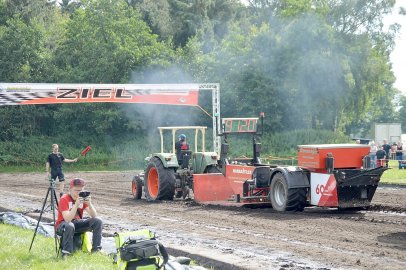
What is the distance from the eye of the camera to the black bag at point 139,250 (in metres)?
9.09

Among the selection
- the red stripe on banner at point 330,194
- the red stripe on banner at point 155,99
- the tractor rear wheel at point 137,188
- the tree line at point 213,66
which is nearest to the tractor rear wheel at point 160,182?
the tractor rear wheel at point 137,188

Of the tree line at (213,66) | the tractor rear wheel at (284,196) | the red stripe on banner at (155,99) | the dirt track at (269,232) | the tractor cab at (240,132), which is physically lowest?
the dirt track at (269,232)

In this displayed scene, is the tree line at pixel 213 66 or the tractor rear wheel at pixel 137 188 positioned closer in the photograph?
the tractor rear wheel at pixel 137 188

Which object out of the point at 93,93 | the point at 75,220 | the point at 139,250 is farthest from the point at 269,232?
the point at 93,93

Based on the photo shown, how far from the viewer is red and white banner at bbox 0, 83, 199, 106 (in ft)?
95.8

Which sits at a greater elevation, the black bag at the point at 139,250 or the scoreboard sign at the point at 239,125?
the scoreboard sign at the point at 239,125

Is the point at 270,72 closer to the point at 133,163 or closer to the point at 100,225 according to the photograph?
the point at 133,163

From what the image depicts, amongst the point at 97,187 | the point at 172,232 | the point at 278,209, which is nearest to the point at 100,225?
the point at 172,232

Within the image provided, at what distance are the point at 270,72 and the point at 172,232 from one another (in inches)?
1471

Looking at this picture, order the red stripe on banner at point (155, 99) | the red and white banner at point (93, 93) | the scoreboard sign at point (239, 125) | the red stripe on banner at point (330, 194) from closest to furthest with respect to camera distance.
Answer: the red stripe on banner at point (330, 194)
the scoreboard sign at point (239, 125)
the red and white banner at point (93, 93)
the red stripe on banner at point (155, 99)

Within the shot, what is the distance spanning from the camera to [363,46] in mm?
52312

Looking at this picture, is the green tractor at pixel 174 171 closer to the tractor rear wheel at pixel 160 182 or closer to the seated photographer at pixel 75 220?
the tractor rear wheel at pixel 160 182

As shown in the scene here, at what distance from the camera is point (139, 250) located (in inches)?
358

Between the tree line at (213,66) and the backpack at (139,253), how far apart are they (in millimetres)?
37989
